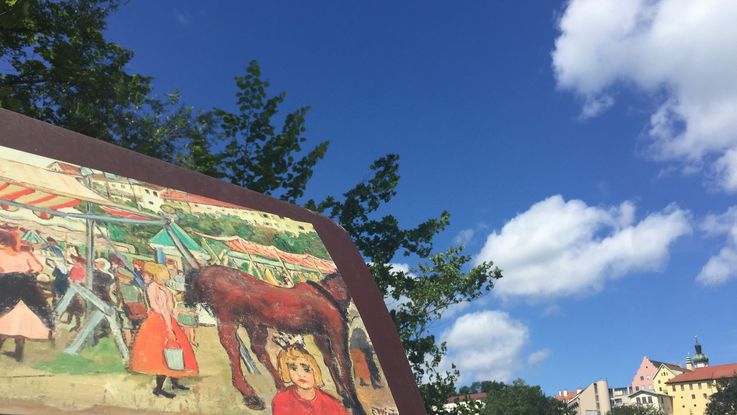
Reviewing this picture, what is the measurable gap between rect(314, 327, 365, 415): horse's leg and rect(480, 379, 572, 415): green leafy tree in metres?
46.4

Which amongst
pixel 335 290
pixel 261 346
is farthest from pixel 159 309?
pixel 335 290

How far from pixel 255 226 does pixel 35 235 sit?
9.93 ft

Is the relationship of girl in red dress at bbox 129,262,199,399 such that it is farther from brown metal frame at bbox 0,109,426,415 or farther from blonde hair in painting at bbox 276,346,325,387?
brown metal frame at bbox 0,109,426,415

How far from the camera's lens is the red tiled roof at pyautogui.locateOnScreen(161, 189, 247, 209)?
7.43 m

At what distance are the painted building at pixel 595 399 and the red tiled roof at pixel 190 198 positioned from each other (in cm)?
6472

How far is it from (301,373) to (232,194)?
2.75 meters

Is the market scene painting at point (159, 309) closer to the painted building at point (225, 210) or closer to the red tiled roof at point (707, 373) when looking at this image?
the painted building at point (225, 210)

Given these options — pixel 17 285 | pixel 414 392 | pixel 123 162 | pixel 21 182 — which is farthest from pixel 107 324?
pixel 414 392

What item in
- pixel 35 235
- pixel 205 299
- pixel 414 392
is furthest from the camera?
pixel 414 392

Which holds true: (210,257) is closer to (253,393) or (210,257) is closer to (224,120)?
(253,393)

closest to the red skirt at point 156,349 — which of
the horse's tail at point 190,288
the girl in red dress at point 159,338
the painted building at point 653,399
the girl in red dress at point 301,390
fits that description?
the girl in red dress at point 159,338

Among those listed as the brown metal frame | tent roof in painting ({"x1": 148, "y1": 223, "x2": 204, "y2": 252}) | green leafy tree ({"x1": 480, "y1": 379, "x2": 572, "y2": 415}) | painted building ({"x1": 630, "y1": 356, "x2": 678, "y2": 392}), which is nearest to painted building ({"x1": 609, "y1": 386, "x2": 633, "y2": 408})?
painted building ({"x1": 630, "y1": 356, "x2": 678, "y2": 392})

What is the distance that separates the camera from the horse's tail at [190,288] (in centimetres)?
632

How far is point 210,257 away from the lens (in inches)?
276
